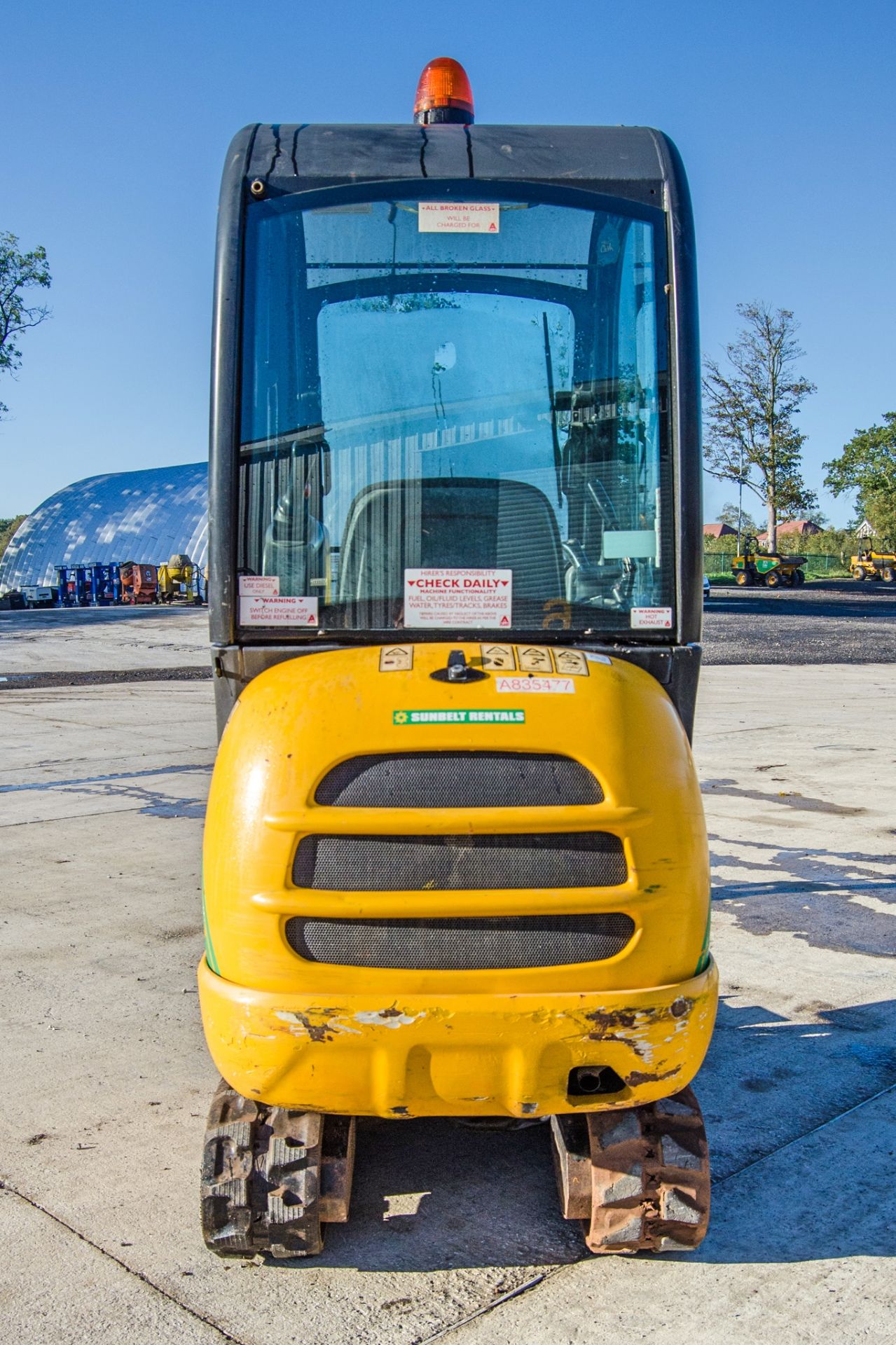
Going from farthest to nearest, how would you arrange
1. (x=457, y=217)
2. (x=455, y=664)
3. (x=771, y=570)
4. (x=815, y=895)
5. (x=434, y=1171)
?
(x=771, y=570), (x=815, y=895), (x=434, y=1171), (x=457, y=217), (x=455, y=664)

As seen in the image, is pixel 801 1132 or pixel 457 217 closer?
pixel 457 217

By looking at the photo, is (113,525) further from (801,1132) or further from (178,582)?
(801,1132)

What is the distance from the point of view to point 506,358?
3.29 m

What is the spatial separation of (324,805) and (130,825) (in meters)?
5.63

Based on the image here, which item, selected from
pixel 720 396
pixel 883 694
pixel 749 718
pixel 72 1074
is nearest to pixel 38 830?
pixel 72 1074

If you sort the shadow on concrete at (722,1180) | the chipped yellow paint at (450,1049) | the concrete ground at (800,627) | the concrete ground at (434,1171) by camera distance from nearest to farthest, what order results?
the chipped yellow paint at (450,1049)
the concrete ground at (434,1171)
the shadow on concrete at (722,1180)
the concrete ground at (800,627)

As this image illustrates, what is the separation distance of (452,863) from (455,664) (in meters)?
0.45

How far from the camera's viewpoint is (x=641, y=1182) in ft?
9.47

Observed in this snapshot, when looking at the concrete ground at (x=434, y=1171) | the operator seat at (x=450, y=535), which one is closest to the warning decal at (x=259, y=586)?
the operator seat at (x=450, y=535)

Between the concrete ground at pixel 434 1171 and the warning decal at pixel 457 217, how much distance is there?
2.57 m

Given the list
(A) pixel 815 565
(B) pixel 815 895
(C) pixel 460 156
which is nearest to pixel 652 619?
(C) pixel 460 156

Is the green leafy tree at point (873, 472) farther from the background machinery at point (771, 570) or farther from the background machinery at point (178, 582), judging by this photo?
Result: the background machinery at point (178, 582)

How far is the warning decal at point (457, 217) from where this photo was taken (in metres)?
3.28

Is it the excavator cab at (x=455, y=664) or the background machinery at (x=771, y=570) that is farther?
the background machinery at (x=771, y=570)
